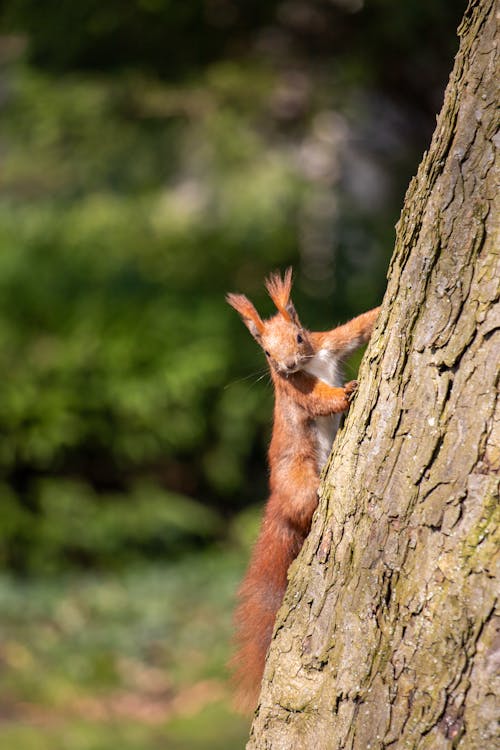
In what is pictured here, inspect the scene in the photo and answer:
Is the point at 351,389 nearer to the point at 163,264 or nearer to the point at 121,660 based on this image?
the point at 121,660

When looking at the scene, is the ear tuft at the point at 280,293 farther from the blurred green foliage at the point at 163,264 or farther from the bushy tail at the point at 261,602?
the blurred green foliage at the point at 163,264

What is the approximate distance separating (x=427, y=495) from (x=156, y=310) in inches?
199

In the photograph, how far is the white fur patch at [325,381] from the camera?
2355 mm

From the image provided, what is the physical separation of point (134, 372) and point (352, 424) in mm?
4556

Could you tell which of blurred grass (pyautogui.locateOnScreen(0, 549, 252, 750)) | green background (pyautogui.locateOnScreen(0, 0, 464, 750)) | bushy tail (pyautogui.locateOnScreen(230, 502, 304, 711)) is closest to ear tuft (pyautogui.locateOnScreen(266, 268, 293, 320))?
bushy tail (pyautogui.locateOnScreen(230, 502, 304, 711))

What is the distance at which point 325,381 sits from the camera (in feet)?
7.83

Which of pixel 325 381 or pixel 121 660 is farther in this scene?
pixel 121 660

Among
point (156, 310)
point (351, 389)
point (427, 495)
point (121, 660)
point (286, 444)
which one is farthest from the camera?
point (156, 310)

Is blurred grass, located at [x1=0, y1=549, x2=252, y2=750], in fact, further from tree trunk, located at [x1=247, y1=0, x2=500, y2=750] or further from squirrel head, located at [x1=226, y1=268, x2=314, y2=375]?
tree trunk, located at [x1=247, y1=0, x2=500, y2=750]

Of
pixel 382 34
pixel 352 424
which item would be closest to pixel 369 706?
pixel 352 424

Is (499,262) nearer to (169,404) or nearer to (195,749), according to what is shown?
(195,749)

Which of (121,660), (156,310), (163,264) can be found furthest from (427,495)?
(163,264)

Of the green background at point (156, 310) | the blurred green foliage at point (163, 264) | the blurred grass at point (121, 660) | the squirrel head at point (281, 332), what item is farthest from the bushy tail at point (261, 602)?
the blurred green foliage at point (163, 264)

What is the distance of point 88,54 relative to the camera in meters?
5.60
